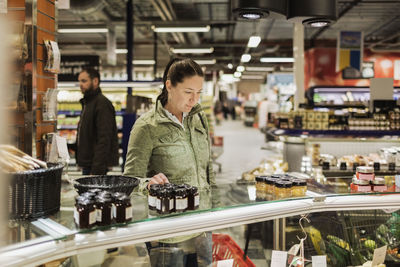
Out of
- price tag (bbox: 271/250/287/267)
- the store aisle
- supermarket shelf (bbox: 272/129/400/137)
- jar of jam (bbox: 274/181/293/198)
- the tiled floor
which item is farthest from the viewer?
the store aisle

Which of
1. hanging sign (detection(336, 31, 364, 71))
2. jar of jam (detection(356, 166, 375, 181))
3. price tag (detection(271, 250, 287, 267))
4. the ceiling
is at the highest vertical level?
the ceiling

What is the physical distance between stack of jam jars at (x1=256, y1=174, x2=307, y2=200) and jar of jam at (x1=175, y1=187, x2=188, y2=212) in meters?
0.51

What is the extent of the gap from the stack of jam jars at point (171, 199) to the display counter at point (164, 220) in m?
0.03

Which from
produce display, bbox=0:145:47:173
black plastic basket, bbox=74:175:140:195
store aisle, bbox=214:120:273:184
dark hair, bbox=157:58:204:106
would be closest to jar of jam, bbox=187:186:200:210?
black plastic basket, bbox=74:175:140:195

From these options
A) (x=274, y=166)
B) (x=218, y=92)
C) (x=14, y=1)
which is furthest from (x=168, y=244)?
(x=218, y=92)

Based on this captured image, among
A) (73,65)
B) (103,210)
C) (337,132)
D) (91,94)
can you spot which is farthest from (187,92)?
(73,65)

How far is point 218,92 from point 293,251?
68.0ft

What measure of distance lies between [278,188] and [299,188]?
14 centimetres

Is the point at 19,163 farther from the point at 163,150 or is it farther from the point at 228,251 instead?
the point at 228,251

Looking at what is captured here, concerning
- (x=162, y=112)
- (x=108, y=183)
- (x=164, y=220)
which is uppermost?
(x=162, y=112)

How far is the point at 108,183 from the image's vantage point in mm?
2086

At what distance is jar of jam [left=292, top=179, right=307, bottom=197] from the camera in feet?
7.74

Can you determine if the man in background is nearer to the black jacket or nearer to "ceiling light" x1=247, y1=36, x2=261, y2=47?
the black jacket

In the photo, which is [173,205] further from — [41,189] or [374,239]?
[374,239]
